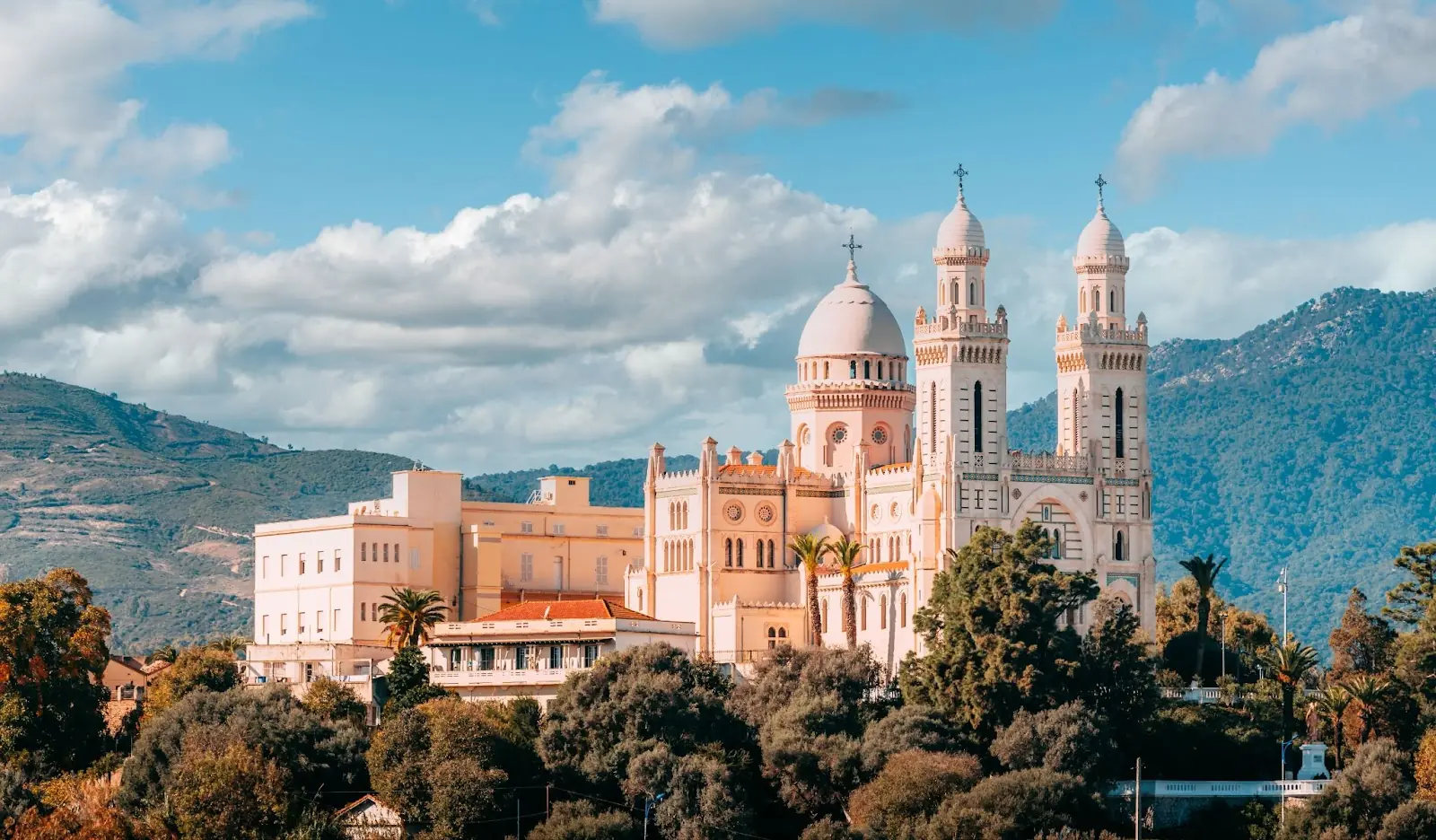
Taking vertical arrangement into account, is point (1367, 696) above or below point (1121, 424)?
below

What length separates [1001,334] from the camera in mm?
115875

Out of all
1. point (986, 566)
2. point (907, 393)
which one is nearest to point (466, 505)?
point (907, 393)

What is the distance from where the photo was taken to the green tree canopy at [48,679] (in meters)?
104

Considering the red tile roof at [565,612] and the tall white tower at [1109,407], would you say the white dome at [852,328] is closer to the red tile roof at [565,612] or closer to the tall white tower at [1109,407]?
the tall white tower at [1109,407]

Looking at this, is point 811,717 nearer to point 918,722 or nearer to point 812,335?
point 918,722

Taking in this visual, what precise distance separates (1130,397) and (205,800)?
46280 millimetres

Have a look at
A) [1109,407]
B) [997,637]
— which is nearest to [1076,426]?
[1109,407]

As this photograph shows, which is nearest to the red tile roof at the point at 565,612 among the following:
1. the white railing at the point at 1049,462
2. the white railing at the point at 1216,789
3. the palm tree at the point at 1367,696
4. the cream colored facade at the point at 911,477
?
the cream colored facade at the point at 911,477

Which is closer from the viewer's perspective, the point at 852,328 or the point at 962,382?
the point at 962,382

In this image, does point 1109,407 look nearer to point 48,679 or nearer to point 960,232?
point 960,232

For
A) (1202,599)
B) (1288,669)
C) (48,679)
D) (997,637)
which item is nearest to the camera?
(997,637)

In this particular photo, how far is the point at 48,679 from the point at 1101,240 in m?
49.0

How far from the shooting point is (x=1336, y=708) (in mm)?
102875

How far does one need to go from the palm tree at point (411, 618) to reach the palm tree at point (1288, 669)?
1397 inches
